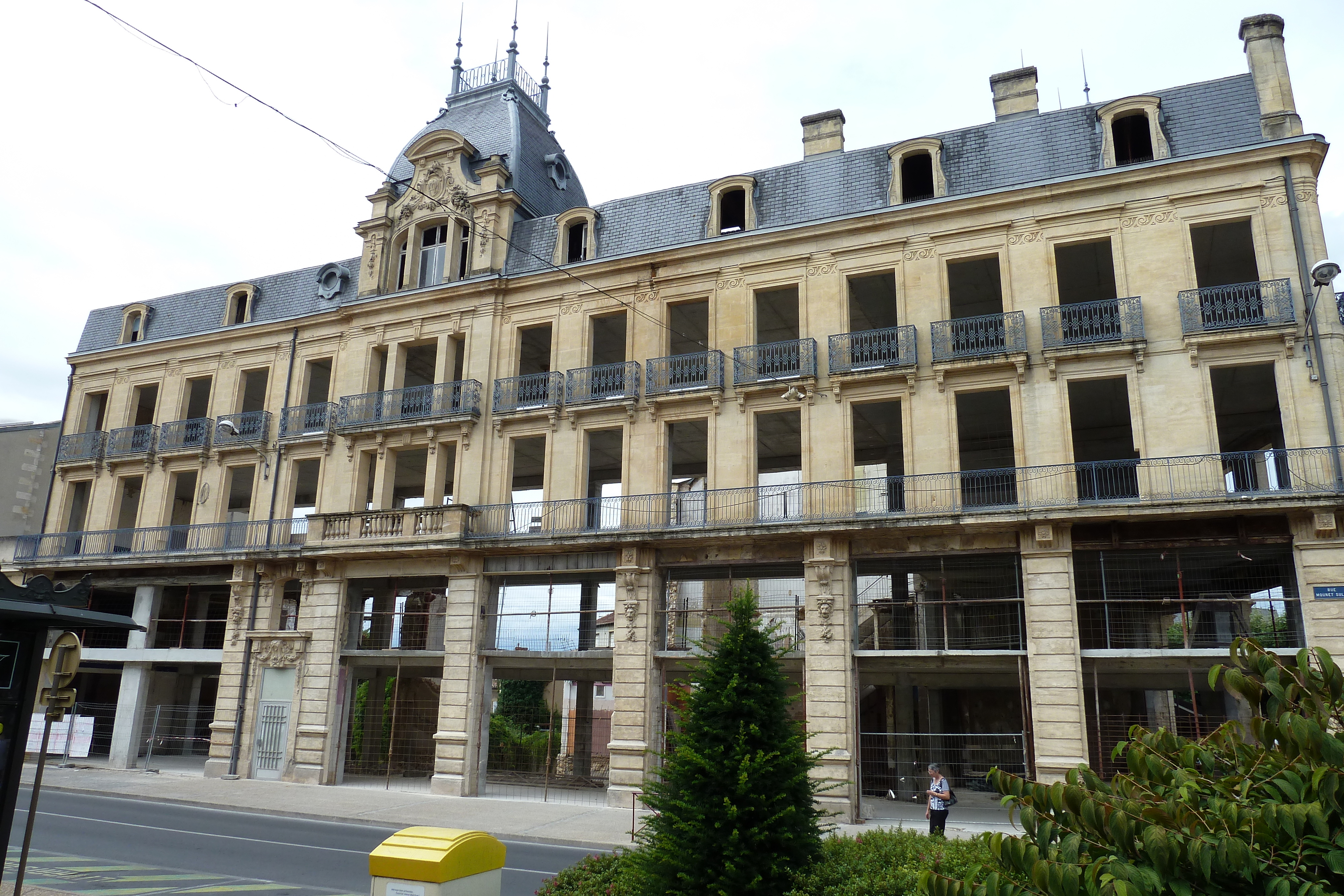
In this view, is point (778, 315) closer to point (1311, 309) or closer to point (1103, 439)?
point (1103, 439)

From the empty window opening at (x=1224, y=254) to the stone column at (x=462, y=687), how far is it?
19.5 m

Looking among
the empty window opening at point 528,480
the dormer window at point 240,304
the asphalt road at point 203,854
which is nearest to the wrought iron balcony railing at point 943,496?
the empty window opening at point 528,480

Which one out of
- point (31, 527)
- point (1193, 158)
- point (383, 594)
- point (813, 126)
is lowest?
point (383, 594)

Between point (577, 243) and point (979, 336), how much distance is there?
40.6 ft

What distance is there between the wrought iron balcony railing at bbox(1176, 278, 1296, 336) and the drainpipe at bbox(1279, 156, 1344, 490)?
12.4 inches

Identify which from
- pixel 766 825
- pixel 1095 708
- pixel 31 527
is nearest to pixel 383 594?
pixel 31 527

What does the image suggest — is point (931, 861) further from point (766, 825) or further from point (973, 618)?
point (973, 618)

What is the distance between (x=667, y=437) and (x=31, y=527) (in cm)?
2826

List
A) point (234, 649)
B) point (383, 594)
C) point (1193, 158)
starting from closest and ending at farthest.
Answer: point (1193, 158) < point (234, 649) < point (383, 594)

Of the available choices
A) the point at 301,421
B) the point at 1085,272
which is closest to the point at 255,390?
the point at 301,421

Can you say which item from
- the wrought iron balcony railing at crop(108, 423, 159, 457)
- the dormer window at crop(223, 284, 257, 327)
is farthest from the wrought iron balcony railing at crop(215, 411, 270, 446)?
the dormer window at crop(223, 284, 257, 327)

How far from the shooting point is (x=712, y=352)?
80.0ft

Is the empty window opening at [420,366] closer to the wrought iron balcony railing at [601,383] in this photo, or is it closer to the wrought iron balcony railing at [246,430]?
the wrought iron balcony railing at [246,430]

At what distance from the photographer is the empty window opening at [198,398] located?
3306 cm
